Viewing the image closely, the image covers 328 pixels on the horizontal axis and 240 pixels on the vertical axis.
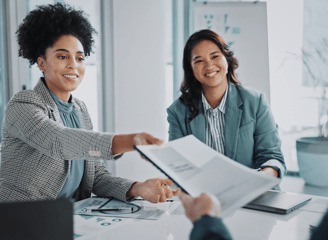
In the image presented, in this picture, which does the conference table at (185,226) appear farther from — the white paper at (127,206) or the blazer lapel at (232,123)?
the blazer lapel at (232,123)

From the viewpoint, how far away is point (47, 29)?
1.44 metres

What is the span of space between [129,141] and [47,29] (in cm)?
84

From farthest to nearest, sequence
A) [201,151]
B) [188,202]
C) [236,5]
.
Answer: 1. [236,5]
2. [201,151]
3. [188,202]

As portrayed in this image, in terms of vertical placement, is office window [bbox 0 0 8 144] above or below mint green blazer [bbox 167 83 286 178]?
above

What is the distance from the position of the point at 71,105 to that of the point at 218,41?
1011mm

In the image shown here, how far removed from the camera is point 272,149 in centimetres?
175

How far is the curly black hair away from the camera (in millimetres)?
1442

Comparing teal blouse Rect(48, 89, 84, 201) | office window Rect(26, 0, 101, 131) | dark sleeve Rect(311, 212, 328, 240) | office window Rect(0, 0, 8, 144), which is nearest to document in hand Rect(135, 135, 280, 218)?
dark sleeve Rect(311, 212, 328, 240)

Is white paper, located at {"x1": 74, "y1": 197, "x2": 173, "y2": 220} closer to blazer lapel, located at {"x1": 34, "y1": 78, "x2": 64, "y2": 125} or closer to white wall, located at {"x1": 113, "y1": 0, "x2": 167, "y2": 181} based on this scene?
blazer lapel, located at {"x1": 34, "y1": 78, "x2": 64, "y2": 125}

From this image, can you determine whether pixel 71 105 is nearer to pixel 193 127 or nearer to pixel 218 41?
pixel 193 127

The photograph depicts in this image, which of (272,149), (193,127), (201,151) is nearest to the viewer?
(201,151)

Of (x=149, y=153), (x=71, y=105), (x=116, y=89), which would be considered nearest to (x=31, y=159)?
(x=71, y=105)

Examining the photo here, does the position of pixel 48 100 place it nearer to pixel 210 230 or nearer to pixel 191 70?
pixel 210 230

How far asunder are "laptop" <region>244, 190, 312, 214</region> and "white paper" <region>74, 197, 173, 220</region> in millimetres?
337
